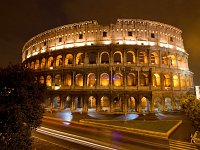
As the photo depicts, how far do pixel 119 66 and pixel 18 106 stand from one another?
2809 centimetres

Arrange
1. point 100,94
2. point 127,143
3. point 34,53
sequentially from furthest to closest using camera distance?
point 34,53 → point 100,94 → point 127,143

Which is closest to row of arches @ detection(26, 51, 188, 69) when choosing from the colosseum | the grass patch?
the colosseum

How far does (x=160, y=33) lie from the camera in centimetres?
3916

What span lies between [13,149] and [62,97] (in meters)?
29.8

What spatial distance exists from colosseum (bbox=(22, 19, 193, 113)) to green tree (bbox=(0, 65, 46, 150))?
24.9 metres

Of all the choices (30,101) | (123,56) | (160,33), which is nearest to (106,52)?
(123,56)

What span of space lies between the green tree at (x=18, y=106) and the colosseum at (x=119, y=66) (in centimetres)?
2493

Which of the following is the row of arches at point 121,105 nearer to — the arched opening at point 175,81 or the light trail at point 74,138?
the arched opening at point 175,81

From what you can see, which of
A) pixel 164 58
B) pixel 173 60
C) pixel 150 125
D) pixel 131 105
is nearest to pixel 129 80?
pixel 131 105

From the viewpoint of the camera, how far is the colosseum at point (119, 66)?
3553 cm

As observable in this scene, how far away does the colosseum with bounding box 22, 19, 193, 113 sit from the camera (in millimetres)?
35531

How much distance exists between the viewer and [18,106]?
357 inches

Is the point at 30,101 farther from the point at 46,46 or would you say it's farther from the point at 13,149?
the point at 46,46

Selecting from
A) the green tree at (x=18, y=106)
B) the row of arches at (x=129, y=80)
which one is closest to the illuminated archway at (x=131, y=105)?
the row of arches at (x=129, y=80)
